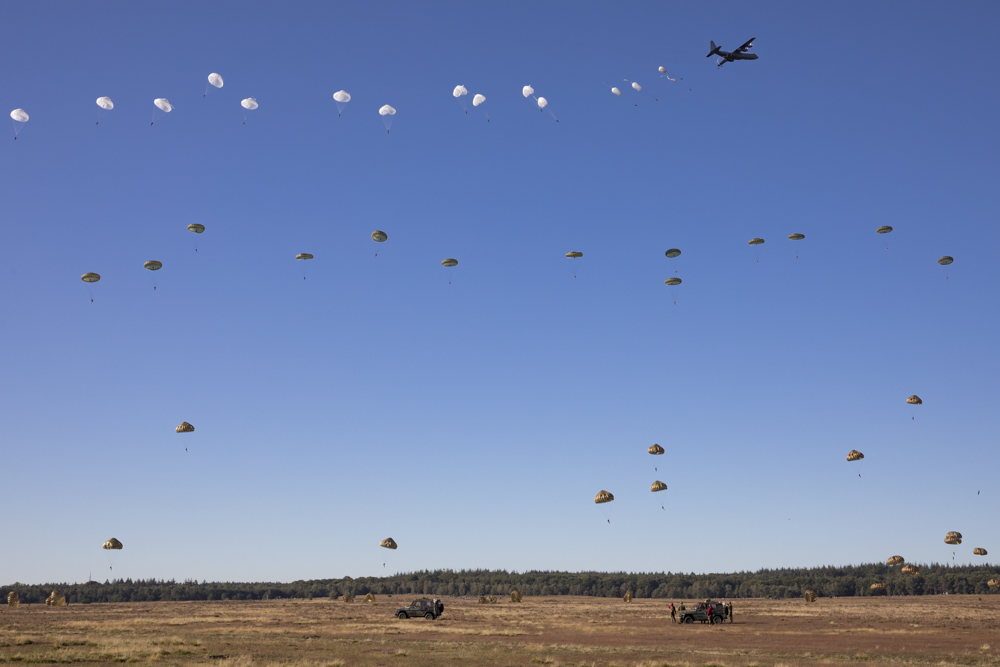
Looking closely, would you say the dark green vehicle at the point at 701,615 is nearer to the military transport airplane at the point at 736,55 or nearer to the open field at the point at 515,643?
the open field at the point at 515,643

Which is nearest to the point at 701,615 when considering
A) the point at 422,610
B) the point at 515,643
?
the point at 515,643

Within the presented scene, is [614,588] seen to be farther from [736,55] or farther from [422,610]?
[736,55]

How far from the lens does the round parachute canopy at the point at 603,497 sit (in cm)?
5869

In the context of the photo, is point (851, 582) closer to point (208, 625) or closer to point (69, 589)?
point (208, 625)

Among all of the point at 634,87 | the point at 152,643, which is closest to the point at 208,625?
Answer: the point at 152,643

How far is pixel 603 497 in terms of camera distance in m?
59.1

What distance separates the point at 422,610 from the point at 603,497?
17.8 meters

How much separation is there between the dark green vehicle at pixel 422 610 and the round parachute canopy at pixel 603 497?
15.9 metres

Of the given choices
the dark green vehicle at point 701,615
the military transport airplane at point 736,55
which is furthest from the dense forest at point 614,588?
the military transport airplane at point 736,55

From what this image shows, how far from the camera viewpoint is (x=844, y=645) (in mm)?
39031

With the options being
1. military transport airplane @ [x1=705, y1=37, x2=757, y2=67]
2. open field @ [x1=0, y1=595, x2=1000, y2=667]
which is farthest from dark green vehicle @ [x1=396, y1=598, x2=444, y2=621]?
military transport airplane @ [x1=705, y1=37, x2=757, y2=67]

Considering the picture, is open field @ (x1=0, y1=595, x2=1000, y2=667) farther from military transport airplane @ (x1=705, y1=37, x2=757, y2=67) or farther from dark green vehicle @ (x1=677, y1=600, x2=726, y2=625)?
military transport airplane @ (x1=705, y1=37, x2=757, y2=67)

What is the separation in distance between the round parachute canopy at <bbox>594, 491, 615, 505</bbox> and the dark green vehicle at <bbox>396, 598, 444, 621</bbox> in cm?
1594

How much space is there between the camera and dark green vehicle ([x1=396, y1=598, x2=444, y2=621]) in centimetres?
6175
